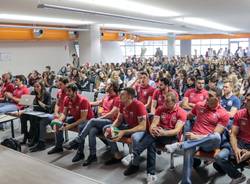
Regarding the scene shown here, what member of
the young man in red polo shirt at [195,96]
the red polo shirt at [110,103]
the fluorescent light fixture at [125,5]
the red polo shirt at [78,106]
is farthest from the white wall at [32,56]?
the young man in red polo shirt at [195,96]

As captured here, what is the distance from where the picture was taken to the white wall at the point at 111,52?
56.8 ft

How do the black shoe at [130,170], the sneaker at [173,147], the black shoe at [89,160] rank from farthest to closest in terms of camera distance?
1. the black shoe at [89,160]
2. the black shoe at [130,170]
3. the sneaker at [173,147]

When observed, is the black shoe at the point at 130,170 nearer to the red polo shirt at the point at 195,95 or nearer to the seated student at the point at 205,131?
the seated student at the point at 205,131

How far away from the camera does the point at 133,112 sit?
12.8 ft

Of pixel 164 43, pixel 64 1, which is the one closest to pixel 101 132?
pixel 64 1

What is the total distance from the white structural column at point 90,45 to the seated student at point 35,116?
23.5 feet

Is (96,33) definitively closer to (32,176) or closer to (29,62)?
(29,62)

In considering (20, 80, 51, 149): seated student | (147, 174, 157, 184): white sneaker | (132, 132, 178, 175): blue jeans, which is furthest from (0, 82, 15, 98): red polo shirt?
(147, 174, 157, 184): white sneaker

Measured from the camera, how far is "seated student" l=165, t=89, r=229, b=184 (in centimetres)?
320

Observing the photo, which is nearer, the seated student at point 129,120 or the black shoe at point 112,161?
the seated student at point 129,120

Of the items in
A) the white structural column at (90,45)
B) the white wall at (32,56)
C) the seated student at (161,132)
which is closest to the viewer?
the seated student at (161,132)

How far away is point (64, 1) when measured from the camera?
20.5 feet

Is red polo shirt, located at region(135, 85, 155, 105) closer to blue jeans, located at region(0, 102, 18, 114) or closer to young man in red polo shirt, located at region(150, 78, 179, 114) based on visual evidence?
young man in red polo shirt, located at region(150, 78, 179, 114)

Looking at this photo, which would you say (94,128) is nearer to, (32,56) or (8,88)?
(8,88)
